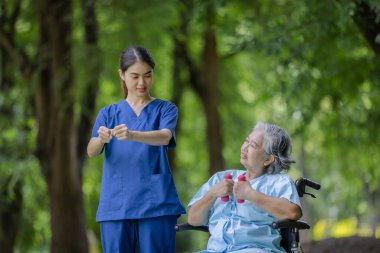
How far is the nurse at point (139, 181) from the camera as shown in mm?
3959

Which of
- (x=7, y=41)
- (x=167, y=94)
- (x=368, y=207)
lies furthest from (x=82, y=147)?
(x=368, y=207)

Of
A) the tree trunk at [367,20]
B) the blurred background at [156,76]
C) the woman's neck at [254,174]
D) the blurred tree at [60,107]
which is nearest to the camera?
the woman's neck at [254,174]

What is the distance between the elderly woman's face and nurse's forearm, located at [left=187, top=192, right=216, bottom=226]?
0.26 m

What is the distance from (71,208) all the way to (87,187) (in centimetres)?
577

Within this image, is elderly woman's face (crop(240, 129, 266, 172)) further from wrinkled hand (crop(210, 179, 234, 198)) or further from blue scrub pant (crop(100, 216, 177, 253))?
blue scrub pant (crop(100, 216, 177, 253))

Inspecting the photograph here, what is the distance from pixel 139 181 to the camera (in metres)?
3.99

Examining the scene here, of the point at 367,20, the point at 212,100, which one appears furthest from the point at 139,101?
the point at 212,100

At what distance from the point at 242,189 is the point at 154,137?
0.49 m

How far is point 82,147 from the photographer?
36.1ft

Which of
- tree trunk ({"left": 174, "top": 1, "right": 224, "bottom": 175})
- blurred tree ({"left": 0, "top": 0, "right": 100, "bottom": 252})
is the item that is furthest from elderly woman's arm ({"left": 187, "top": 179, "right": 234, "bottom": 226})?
tree trunk ({"left": 174, "top": 1, "right": 224, "bottom": 175})

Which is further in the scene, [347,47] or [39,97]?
[39,97]

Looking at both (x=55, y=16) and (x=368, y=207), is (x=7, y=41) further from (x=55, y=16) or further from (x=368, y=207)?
(x=368, y=207)

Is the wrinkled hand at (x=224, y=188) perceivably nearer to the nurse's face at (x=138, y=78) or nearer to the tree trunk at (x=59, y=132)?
the nurse's face at (x=138, y=78)

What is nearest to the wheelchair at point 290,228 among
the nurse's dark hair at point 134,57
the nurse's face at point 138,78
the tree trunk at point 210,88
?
the nurse's face at point 138,78
